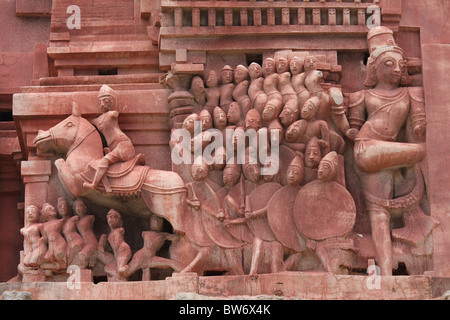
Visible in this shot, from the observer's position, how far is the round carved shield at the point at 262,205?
19.9 meters

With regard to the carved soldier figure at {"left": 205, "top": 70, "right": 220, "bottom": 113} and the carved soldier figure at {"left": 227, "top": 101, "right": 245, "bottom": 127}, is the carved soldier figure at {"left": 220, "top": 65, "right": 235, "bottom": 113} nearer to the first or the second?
the carved soldier figure at {"left": 205, "top": 70, "right": 220, "bottom": 113}

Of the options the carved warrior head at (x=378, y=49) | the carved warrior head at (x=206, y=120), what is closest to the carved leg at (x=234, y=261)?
the carved warrior head at (x=206, y=120)

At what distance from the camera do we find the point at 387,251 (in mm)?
19812

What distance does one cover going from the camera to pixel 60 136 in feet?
67.2

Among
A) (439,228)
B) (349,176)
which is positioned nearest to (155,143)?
(349,176)

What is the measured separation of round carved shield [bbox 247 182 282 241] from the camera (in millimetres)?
19922

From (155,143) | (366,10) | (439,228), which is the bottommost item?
(439,228)

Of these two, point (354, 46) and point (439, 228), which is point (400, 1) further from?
point (439, 228)

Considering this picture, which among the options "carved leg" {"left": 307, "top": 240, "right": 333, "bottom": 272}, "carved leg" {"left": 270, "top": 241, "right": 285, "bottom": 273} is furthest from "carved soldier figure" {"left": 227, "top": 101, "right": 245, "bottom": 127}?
"carved leg" {"left": 307, "top": 240, "right": 333, "bottom": 272}

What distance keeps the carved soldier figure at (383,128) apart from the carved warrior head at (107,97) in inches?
114

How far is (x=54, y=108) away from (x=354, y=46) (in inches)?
156

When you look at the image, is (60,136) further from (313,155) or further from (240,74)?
(313,155)

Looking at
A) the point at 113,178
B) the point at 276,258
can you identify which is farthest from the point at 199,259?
the point at 113,178
